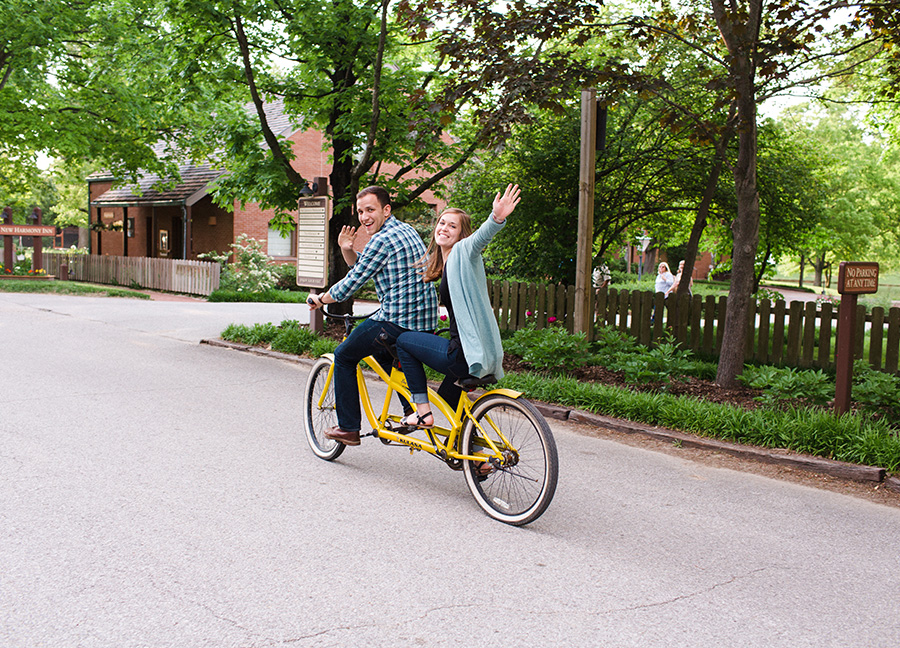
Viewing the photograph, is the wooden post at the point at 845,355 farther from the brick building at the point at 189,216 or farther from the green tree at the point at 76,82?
the brick building at the point at 189,216

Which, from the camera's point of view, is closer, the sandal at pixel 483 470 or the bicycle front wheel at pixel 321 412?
the sandal at pixel 483 470

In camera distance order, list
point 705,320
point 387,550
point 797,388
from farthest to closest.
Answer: point 705,320 → point 797,388 → point 387,550

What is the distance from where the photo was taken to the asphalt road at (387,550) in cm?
330

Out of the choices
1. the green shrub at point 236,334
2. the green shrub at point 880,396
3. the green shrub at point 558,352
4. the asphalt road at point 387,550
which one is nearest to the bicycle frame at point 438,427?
the asphalt road at point 387,550

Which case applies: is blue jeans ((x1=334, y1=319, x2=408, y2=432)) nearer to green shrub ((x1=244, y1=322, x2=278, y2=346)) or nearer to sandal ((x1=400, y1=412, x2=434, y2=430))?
sandal ((x1=400, y1=412, x2=434, y2=430))

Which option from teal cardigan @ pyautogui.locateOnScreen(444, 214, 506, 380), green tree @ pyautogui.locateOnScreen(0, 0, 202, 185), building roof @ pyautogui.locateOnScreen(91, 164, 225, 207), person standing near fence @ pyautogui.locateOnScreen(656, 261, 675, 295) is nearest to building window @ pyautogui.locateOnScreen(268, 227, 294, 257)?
building roof @ pyautogui.locateOnScreen(91, 164, 225, 207)

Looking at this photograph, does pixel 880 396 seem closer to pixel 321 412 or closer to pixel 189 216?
pixel 321 412

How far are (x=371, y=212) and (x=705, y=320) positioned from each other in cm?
741

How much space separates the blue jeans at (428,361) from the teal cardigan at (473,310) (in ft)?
0.52

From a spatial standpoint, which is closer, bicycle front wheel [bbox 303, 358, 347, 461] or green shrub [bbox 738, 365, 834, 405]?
bicycle front wheel [bbox 303, 358, 347, 461]

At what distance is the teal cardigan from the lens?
4.71 meters

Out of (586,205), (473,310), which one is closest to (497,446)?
(473,310)

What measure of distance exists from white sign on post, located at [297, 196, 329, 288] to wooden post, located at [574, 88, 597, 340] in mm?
4030

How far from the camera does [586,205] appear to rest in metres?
10.1
